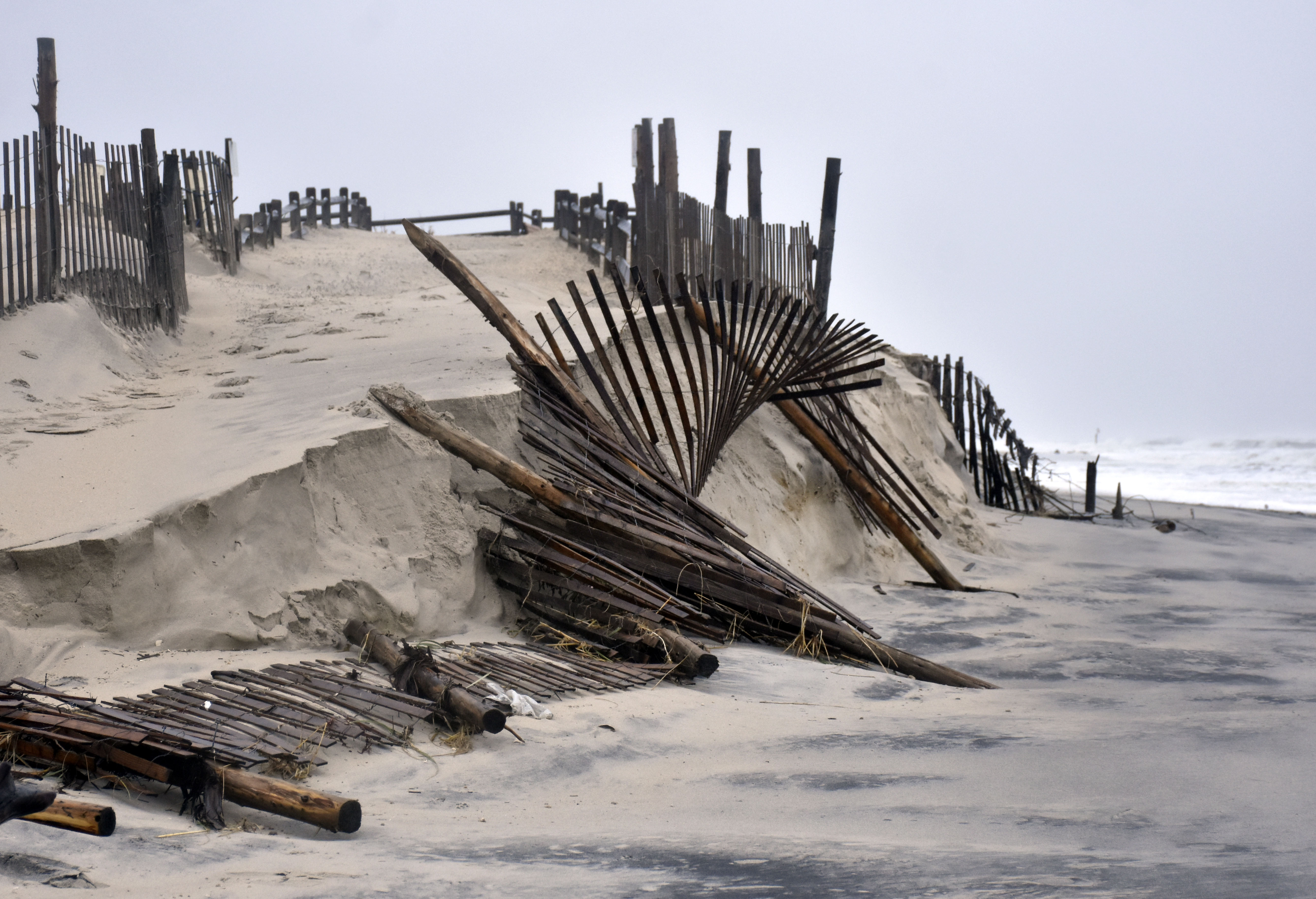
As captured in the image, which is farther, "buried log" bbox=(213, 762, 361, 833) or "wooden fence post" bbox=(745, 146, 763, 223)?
"wooden fence post" bbox=(745, 146, 763, 223)

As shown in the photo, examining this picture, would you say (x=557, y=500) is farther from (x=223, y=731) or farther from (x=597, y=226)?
(x=597, y=226)

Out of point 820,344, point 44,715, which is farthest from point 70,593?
point 820,344

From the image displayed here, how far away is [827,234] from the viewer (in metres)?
9.37

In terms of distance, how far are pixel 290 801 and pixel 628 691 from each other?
1542 mm

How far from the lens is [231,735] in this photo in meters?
2.65

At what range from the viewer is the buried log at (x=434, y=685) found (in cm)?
296

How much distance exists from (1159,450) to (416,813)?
2729 cm

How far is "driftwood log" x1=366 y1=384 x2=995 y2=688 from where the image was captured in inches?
167

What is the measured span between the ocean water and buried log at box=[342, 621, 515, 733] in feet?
36.2

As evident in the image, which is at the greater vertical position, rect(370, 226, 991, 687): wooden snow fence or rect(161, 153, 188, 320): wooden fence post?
rect(161, 153, 188, 320): wooden fence post

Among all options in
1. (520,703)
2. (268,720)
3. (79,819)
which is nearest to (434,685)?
(520,703)

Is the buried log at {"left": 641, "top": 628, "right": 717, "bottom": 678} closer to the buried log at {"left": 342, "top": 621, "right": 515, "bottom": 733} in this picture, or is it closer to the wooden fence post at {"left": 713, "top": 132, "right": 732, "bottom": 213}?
the buried log at {"left": 342, "top": 621, "right": 515, "bottom": 733}

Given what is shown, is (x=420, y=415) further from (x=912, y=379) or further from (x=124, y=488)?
(x=912, y=379)

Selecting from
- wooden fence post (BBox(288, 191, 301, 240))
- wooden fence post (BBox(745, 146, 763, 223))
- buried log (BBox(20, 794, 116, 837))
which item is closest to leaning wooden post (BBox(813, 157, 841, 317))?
wooden fence post (BBox(745, 146, 763, 223))
